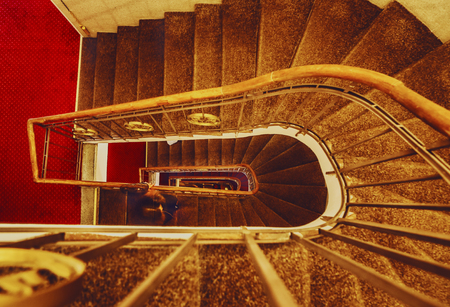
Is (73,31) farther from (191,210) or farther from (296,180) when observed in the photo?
(296,180)

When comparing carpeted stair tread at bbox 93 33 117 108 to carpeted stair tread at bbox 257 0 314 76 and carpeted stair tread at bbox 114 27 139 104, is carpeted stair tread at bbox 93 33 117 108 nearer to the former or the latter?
carpeted stair tread at bbox 114 27 139 104

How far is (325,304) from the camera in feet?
3.62

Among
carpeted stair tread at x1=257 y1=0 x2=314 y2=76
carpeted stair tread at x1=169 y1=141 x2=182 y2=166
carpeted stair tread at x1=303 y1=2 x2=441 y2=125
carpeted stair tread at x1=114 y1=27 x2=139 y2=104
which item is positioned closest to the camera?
carpeted stair tread at x1=303 y1=2 x2=441 y2=125

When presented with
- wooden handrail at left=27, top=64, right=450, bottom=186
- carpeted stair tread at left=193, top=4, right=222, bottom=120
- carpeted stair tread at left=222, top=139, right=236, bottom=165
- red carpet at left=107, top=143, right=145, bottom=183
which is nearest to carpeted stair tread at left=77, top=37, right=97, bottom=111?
red carpet at left=107, top=143, right=145, bottom=183

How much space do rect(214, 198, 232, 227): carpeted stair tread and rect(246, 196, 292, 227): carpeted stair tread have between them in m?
0.65

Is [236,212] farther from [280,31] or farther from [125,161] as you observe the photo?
[280,31]

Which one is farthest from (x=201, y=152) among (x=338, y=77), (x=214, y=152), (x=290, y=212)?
(x=338, y=77)

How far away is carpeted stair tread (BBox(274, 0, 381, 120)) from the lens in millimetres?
2135

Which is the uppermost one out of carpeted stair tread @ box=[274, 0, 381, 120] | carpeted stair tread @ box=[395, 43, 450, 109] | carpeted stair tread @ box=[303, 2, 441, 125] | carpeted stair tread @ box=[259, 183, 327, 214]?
carpeted stair tread @ box=[274, 0, 381, 120]

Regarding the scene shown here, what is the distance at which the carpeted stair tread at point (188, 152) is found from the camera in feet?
18.2

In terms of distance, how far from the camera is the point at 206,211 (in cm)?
442

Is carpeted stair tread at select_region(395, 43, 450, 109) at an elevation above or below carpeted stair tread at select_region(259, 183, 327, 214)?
above

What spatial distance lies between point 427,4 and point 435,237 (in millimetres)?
2299

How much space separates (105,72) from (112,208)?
2.79 meters
